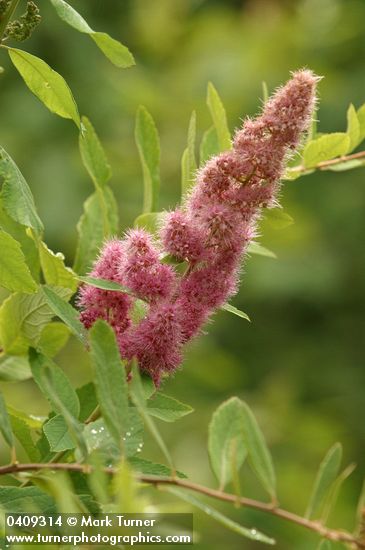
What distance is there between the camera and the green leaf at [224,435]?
119cm

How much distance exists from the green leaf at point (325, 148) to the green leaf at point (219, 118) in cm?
13

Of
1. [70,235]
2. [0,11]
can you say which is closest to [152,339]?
[0,11]

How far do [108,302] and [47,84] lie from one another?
0.27 m

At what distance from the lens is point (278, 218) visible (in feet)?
5.21

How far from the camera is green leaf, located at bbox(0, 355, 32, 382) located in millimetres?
1547

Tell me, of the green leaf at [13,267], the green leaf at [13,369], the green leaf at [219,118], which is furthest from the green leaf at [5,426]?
Answer: the green leaf at [219,118]

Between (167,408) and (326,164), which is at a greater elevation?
(326,164)

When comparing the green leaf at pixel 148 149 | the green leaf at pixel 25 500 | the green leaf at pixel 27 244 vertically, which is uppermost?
the green leaf at pixel 148 149

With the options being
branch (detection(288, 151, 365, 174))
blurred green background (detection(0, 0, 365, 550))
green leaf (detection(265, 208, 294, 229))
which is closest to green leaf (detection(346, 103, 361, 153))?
branch (detection(288, 151, 365, 174))

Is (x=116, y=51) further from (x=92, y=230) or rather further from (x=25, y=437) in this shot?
(x=25, y=437)

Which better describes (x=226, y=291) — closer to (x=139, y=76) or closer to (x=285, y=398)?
(x=285, y=398)

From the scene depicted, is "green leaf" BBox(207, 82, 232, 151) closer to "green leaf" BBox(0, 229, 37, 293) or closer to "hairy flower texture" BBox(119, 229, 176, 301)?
"hairy flower texture" BBox(119, 229, 176, 301)

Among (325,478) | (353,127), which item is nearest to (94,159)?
(353,127)

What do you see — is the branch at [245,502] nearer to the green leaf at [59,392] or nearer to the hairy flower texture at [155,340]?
the green leaf at [59,392]
